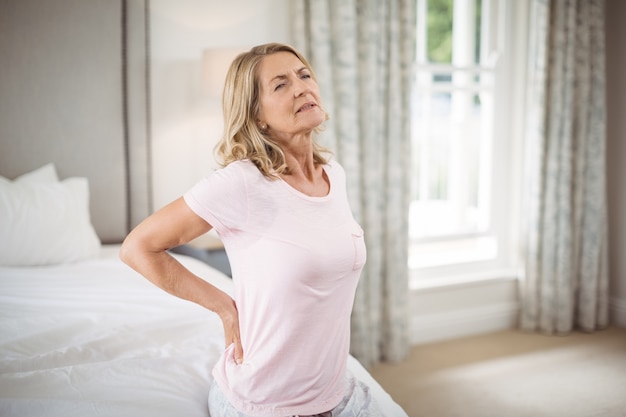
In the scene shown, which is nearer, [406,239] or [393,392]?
[393,392]

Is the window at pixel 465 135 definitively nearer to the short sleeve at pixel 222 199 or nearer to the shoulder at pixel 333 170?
the shoulder at pixel 333 170

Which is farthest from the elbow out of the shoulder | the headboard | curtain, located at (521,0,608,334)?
curtain, located at (521,0,608,334)

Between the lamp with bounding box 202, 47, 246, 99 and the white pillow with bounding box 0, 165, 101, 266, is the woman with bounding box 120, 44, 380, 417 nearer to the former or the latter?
the white pillow with bounding box 0, 165, 101, 266

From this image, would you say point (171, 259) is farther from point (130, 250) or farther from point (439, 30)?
point (439, 30)

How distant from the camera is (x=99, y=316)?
1.50m

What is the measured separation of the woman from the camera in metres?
Result: 1.05

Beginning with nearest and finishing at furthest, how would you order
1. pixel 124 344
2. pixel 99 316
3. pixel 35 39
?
pixel 124 344 → pixel 99 316 → pixel 35 39

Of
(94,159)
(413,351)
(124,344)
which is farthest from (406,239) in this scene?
(124,344)

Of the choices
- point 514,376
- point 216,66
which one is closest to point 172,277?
point 216,66

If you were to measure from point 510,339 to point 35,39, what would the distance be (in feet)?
10.4

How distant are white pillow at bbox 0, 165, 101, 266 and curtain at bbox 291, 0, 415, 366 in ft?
4.11

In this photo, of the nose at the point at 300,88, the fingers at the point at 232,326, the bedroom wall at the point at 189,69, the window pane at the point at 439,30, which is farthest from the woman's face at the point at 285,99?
the window pane at the point at 439,30

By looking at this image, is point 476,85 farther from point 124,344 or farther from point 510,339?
point 124,344

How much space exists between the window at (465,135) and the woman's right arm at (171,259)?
231 cm
